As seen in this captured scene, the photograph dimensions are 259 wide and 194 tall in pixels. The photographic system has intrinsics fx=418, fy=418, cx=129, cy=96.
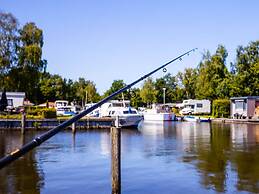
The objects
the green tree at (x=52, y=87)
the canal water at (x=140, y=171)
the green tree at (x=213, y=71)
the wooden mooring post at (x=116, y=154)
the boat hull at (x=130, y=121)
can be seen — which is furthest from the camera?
the green tree at (x=52, y=87)

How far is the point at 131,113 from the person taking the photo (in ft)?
177

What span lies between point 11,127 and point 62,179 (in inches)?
1172

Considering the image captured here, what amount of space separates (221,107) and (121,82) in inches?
2373

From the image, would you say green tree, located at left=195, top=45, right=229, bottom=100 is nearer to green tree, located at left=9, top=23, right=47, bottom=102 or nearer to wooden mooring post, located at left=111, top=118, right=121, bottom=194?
green tree, located at left=9, top=23, right=47, bottom=102

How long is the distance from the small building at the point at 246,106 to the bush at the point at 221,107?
281 centimetres

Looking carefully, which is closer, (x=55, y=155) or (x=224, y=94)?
(x=55, y=155)

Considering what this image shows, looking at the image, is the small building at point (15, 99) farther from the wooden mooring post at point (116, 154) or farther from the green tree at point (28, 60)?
the wooden mooring post at point (116, 154)

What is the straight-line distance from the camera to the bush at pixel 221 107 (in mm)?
76750

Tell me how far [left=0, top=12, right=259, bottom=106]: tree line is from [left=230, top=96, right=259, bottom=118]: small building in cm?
660

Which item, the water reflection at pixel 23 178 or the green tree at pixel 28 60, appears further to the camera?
the green tree at pixel 28 60

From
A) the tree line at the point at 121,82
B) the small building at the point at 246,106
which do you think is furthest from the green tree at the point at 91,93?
the small building at the point at 246,106

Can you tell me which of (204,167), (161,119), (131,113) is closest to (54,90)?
(161,119)

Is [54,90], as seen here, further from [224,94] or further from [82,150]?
[82,150]

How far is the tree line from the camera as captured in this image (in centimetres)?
6266
